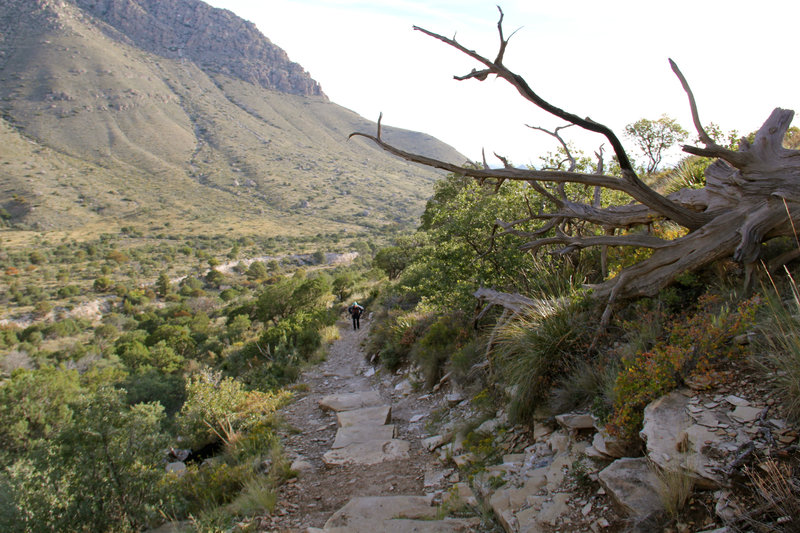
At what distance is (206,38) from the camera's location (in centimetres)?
13562

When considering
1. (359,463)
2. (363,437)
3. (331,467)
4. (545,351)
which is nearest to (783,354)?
(545,351)

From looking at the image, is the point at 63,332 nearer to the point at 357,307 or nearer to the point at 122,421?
the point at 357,307

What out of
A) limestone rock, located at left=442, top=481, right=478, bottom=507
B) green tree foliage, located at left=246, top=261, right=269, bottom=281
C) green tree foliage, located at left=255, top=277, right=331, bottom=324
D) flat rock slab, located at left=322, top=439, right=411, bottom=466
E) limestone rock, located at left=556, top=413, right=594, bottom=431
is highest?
limestone rock, located at left=556, top=413, right=594, bottom=431

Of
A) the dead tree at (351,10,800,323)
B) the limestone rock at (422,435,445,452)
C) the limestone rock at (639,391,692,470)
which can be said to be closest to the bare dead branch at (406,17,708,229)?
the dead tree at (351,10,800,323)

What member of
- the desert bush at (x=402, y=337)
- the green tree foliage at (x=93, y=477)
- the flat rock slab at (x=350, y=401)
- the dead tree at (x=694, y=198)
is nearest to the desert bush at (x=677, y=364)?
the dead tree at (x=694, y=198)

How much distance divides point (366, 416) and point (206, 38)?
155325mm

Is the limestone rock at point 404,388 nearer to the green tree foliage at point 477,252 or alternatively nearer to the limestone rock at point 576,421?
the green tree foliage at point 477,252

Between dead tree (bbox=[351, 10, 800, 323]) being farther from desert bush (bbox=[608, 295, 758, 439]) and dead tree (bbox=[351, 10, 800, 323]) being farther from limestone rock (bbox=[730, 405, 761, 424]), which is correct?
limestone rock (bbox=[730, 405, 761, 424])

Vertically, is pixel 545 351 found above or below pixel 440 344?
above

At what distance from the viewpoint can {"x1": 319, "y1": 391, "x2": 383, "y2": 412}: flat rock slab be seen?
8.52 meters

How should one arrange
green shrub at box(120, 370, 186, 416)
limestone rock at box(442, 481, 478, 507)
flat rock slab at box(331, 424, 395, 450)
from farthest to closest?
green shrub at box(120, 370, 186, 416) → flat rock slab at box(331, 424, 395, 450) → limestone rock at box(442, 481, 478, 507)

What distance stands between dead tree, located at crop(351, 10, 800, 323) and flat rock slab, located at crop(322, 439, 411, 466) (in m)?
3.19

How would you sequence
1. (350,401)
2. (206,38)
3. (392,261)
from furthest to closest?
1. (206,38)
2. (392,261)
3. (350,401)

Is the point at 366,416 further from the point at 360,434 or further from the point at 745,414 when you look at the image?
the point at 745,414
